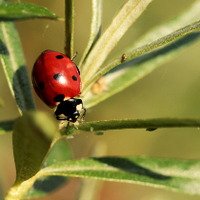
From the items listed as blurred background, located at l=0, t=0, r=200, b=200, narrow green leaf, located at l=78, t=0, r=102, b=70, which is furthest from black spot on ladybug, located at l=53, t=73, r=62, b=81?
blurred background, located at l=0, t=0, r=200, b=200

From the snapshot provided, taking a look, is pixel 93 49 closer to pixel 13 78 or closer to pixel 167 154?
pixel 13 78

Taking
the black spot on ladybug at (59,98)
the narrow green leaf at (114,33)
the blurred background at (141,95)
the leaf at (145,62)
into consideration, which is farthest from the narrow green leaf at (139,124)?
the blurred background at (141,95)

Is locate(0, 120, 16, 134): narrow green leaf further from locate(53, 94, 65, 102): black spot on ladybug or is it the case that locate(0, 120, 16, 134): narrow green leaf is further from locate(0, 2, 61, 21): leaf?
locate(0, 2, 61, 21): leaf

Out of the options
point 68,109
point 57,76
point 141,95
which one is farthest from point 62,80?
point 141,95

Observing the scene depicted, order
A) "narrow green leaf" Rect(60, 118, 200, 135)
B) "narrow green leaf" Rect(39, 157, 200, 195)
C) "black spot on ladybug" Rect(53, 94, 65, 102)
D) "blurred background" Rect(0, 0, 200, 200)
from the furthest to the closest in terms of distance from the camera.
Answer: "blurred background" Rect(0, 0, 200, 200)
"black spot on ladybug" Rect(53, 94, 65, 102)
"narrow green leaf" Rect(39, 157, 200, 195)
"narrow green leaf" Rect(60, 118, 200, 135)

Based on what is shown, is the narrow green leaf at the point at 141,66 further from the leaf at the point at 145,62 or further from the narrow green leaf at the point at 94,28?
the narrow green leaf at the point at 94,28
